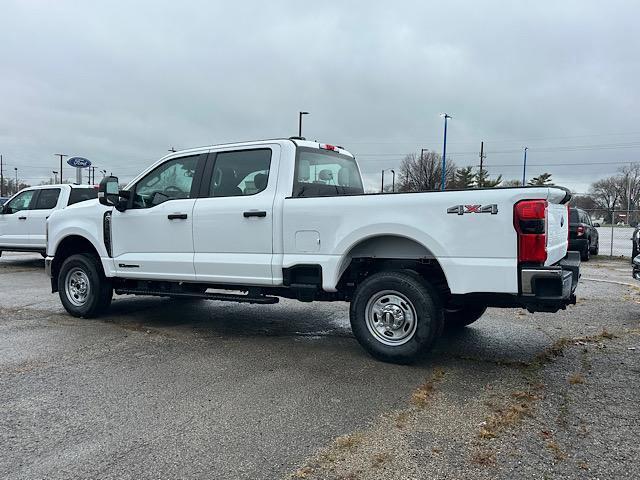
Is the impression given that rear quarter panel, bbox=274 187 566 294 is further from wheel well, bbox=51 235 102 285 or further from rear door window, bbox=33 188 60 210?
rear door window, bbox=33 188 60 210

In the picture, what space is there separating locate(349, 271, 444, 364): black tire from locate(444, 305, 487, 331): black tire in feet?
4.73

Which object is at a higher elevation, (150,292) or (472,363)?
(150,292)

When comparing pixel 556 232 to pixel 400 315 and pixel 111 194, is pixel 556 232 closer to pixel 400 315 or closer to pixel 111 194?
pixel 400 315

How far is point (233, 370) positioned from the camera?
4750mm

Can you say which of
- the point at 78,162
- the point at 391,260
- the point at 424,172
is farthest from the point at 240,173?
the point at 424,172

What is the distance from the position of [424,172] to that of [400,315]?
52.0 meters

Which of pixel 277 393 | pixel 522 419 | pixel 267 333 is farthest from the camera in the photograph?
pixel 267 333

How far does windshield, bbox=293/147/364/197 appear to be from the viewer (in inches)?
221

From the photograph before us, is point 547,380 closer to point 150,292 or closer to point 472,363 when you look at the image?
point 472,363

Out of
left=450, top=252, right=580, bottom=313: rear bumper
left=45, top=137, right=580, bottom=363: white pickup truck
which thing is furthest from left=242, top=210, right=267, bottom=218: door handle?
left=450, top=252, right=580, bottom=313: rear bumper

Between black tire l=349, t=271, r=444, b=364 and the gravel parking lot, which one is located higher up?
black tire l=349, t=271, r=444, b=364

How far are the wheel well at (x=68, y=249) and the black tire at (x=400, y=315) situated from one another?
4.11 meters

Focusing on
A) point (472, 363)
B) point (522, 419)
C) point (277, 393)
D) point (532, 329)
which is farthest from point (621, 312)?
point (277, 393)

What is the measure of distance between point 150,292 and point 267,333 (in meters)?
1.54
